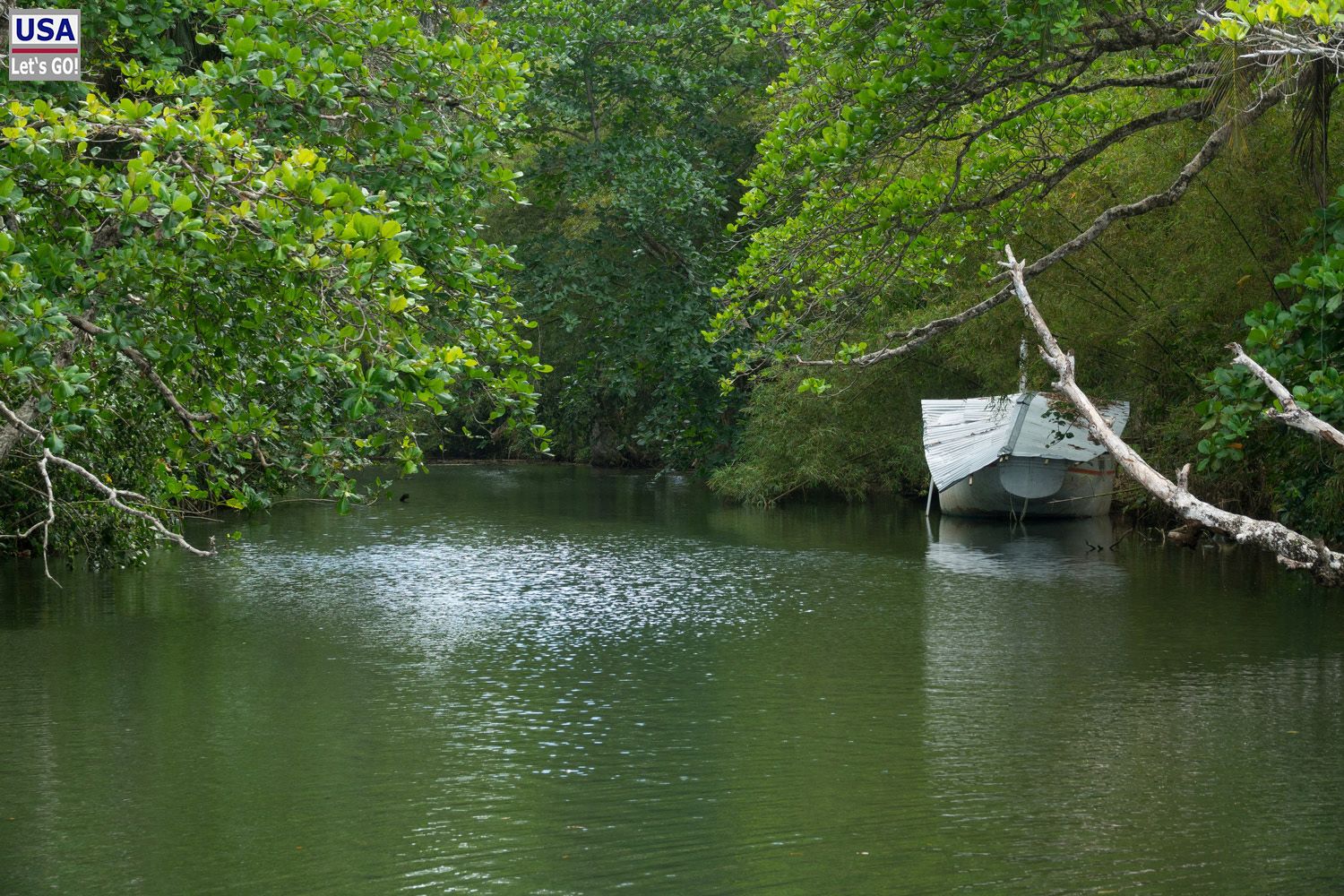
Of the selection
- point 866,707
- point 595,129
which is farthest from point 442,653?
point 595,129

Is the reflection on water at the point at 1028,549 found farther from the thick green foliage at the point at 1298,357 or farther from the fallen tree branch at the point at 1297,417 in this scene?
the fallen tree branch at the point at 1297,417

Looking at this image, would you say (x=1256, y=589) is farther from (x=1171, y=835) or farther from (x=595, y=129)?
(x=595, y=129)

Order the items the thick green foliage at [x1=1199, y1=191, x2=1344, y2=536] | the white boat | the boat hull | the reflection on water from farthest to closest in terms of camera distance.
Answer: the boat hull
the white boat
the reflection on water
the thick green foliage at [x1=1199, y1=191, x2=1344, y2=536]

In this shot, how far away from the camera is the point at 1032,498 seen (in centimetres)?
2289

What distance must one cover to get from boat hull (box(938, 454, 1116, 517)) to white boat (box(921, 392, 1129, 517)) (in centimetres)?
1

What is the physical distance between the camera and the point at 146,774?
7.68m

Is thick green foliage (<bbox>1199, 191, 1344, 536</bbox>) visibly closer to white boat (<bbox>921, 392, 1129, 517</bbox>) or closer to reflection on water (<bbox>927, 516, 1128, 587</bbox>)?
reflection on water (<bbox>927, 516, 1128, 587</bbox>)

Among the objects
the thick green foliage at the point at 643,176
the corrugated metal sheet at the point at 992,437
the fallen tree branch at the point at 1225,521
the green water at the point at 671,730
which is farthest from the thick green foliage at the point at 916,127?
the thick green foliage at the point at 643,176

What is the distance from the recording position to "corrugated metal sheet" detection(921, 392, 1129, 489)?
22.2 metres

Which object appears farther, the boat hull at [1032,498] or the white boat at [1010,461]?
the boat hull at [1032,498]

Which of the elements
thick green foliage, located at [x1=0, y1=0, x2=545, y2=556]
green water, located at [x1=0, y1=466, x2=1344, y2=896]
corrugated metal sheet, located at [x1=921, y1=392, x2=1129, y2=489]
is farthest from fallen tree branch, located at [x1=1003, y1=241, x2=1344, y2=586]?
corrugated metal sheet, located at [x1=921, y1=392, x2=1129, y2=489]

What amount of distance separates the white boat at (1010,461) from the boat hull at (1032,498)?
0.05ft

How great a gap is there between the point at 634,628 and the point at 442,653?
197 cm

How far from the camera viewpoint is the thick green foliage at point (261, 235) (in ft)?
20.4
